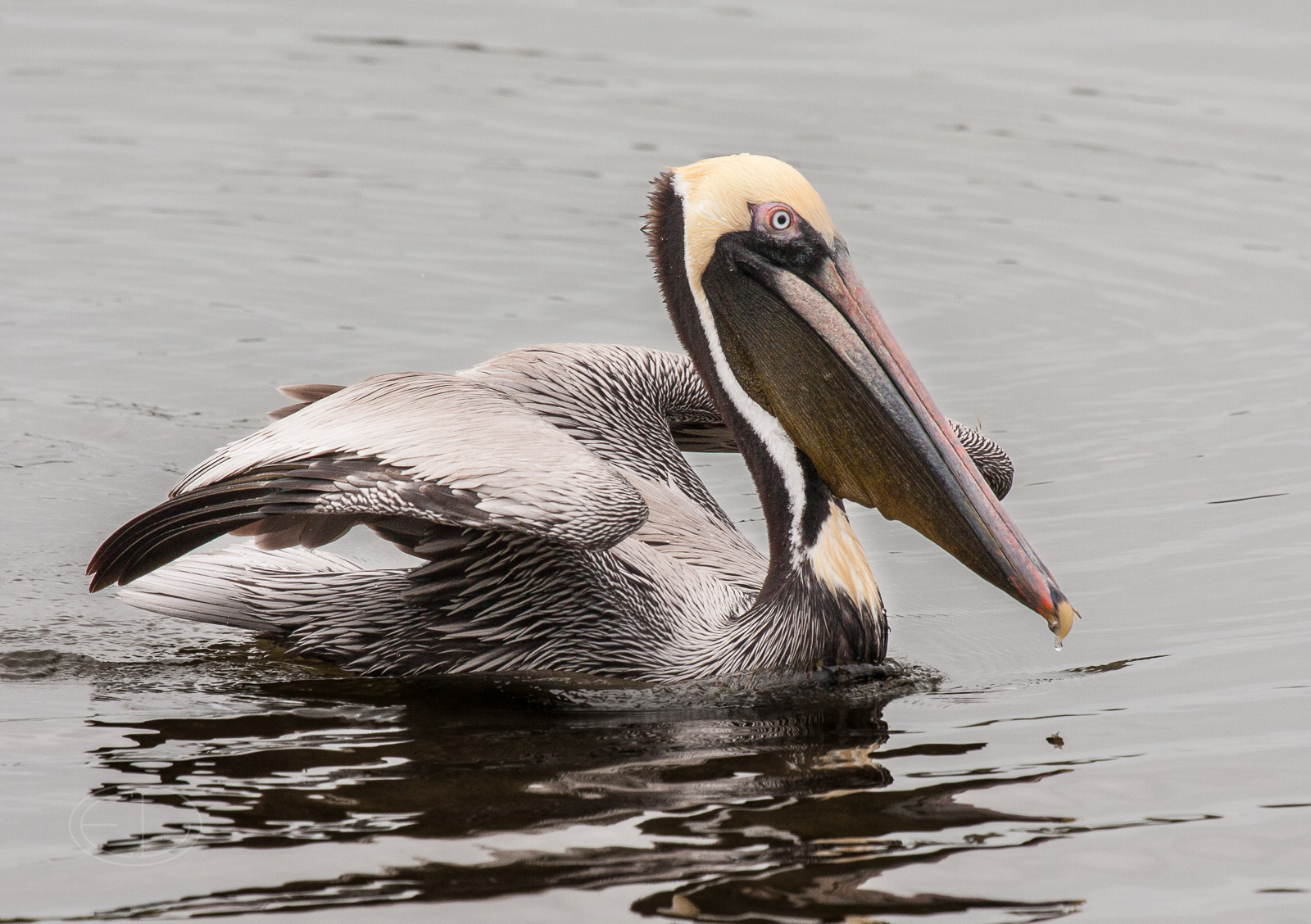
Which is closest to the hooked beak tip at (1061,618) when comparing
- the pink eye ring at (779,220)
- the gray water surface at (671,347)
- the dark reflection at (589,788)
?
the gray water surface at (671,347)

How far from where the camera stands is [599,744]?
14.7 ft

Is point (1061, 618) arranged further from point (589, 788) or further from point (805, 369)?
point (589, 788)

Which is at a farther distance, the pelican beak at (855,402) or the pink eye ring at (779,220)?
the pink eye ring at (779,220)

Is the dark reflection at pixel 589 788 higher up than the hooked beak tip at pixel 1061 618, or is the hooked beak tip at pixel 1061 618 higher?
the hooked beak tip at pixel 1061 618

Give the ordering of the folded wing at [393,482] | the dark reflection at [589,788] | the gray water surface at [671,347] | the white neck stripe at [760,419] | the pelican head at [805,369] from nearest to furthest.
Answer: the dark reflection at [589,788]
the gray water surface at [671,347]
the folded wing at [393,482]
the pelican head at [805,369]
the white neck stripe at [760,419]

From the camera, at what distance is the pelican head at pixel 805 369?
15.4 ft

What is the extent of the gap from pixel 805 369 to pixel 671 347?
337 cm

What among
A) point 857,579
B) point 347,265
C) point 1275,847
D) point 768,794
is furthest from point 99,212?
point 1275,847

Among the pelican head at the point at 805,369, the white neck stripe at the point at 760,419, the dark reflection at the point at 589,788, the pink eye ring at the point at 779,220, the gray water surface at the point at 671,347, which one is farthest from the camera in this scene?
the white neck stripe at the point at 760,419

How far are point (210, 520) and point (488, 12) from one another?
937 cm

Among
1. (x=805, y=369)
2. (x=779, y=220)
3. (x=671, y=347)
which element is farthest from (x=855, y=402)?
(x=671, y=347)

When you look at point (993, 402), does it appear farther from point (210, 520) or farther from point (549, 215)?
point (210, 520)

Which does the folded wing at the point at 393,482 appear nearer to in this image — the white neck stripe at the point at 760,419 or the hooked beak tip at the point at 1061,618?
the white neck stripe at the point at 760,419

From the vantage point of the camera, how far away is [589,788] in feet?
13.5
